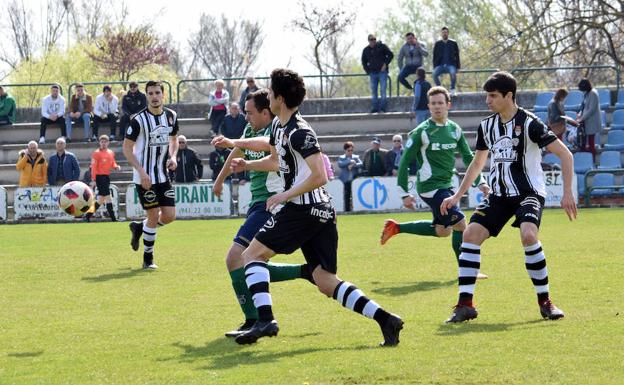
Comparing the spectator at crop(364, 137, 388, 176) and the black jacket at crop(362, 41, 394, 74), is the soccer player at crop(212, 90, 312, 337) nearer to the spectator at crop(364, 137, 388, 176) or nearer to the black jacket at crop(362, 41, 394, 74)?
the spectator at crop(364, 137, 388, 176)

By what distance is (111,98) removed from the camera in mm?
31734

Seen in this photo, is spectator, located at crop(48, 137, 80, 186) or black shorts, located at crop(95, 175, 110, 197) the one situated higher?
spectator, located at crop(48, 137, 80, 186)

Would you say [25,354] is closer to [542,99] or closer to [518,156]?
[518,156]

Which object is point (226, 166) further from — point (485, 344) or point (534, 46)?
point (534, 46)

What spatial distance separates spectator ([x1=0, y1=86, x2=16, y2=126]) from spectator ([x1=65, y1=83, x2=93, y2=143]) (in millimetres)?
2136

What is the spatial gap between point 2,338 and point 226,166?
2.19m

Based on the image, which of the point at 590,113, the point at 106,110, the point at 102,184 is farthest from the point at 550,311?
the point at 106,110

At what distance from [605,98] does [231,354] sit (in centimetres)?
2666

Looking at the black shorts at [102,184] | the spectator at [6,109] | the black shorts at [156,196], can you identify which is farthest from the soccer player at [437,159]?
the spectator at [6,109]

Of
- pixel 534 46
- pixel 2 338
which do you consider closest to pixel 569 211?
pixel 2 338

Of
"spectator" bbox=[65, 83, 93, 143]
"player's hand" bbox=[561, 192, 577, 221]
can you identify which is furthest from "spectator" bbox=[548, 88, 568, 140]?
"player's hand" bbox=[561, 192, 577, 221]

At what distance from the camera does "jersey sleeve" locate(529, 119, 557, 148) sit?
30.4ft

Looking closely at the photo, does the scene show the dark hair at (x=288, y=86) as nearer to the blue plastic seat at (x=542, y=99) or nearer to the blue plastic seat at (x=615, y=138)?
the blue plastic seat at (x=615, y=138)

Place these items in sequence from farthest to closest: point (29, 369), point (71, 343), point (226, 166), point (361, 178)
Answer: point (361, 178) < point (226, 166) < point (71, 343) < point (29, 369)
